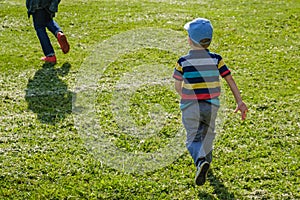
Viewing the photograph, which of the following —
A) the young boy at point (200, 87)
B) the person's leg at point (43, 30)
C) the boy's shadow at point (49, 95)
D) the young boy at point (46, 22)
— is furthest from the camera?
the person's leg at point (43, 30)

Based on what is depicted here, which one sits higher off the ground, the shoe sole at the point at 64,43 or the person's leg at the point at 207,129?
the person's leg at the point at 207,129

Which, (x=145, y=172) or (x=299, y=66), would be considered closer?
(x=145, y=172)

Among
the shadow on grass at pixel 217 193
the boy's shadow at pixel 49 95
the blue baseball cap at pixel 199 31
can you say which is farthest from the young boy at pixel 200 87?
the boy's shadow at pixel 49 95

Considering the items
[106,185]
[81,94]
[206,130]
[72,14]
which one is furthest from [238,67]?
[72,14]

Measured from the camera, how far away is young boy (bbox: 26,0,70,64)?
8047 millimetres

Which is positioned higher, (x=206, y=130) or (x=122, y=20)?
(x=206, y=130)

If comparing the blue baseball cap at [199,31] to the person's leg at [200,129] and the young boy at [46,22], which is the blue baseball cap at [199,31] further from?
the young boy at [46,22]

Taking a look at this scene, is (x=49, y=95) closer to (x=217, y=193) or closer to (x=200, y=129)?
(x=200, y=129)

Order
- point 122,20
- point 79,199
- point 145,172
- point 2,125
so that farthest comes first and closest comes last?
point 122,20, point 2,125, point 145,172, point 79,199

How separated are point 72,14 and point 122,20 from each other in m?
1.35

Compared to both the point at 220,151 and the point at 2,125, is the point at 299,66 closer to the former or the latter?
the point at 220,151

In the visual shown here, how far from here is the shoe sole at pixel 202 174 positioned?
4.43 m

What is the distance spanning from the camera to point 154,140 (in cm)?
562

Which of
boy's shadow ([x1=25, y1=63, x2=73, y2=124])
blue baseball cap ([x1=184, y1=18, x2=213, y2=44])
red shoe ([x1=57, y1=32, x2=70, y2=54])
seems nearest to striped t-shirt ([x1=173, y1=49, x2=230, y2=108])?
blue baseball cap ([x1=184, y1=18, x2=213, y2=44])
